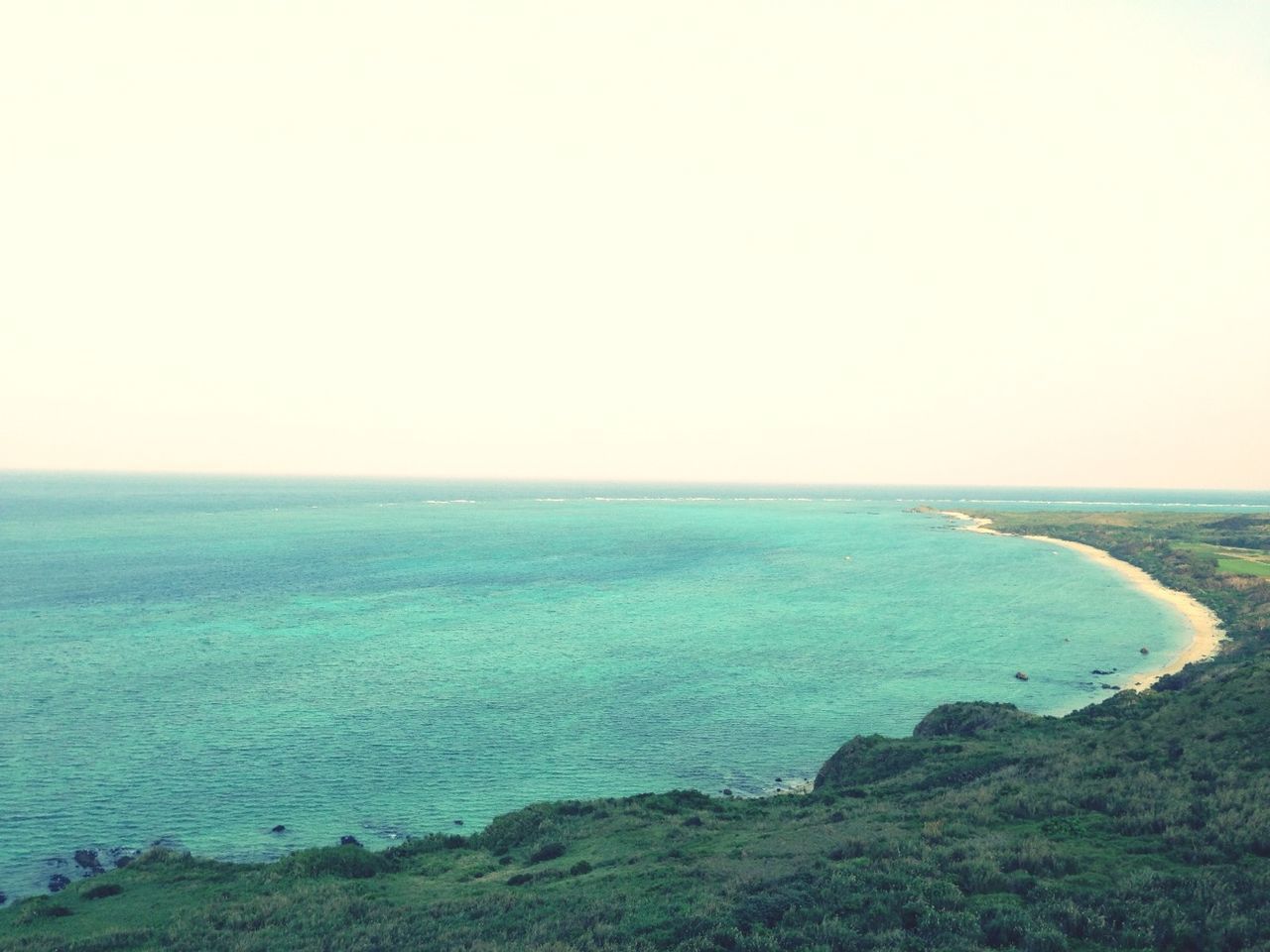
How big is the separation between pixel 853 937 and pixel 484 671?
5711 centimetres

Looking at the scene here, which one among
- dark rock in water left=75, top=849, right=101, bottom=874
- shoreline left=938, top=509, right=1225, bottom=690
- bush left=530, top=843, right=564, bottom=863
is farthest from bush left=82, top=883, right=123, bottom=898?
shoreline left=938, top=509, right=1225, bottom=690

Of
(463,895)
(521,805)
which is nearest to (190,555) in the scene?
(521,805)

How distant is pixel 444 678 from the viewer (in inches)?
2702

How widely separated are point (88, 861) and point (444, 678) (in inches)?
1381

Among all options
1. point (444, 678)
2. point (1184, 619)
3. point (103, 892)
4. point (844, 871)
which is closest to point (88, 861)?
point (103, 892)

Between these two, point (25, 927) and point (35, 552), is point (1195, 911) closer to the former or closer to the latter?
point (25, 927)

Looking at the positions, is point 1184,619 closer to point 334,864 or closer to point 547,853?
point 547,853

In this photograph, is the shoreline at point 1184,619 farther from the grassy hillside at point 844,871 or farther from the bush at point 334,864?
the bush at point 334,864

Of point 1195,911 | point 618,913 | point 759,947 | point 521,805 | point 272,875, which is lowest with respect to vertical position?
point 521,805

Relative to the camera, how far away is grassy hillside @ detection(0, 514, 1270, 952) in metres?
18.9

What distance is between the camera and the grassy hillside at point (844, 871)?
18891 millimetres

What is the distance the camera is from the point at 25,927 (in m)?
26.0

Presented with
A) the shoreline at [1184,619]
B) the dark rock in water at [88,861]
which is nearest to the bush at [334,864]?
the dark rock in water at [88,861]

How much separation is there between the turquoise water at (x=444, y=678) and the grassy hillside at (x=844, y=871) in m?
8.10
